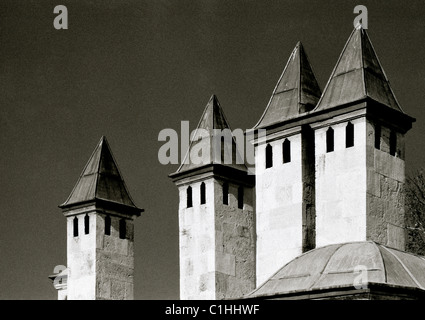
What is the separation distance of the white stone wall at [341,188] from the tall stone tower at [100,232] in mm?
10322

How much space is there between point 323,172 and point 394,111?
2353 mm

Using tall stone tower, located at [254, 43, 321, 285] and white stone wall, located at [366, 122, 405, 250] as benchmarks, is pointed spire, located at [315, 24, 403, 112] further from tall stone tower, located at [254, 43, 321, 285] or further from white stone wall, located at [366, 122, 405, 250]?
tall stone tower, located at [254, 43, 321, 285]

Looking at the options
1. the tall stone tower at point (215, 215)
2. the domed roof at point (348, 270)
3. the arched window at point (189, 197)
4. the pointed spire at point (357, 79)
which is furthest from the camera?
the arched window at point (189, 197)

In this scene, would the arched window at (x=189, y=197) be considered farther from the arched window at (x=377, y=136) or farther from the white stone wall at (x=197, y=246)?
the arched window at (x=377, y=136)

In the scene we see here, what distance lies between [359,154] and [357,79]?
6.72ft

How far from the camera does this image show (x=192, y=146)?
2847 centimetres

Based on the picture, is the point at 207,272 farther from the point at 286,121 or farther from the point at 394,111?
the point at 394,111

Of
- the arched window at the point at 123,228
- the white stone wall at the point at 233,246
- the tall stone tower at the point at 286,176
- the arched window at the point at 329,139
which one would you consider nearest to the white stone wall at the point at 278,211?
the tall stone tower at the point at 286,176

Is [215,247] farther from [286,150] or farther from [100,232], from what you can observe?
[100,232]

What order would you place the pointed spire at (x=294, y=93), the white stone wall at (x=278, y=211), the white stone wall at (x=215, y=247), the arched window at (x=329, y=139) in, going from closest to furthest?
1. the arched window at (x=329, y=139)
2. the white stone wall at (x=278, y=211)
3. the pointed spire at (x=294, y=93)
4. the white stone wall at (x=215, y=247)

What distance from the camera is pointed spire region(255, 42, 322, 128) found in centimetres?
2509

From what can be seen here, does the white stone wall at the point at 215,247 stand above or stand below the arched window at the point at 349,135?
below

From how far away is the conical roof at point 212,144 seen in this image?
91.3 ft
